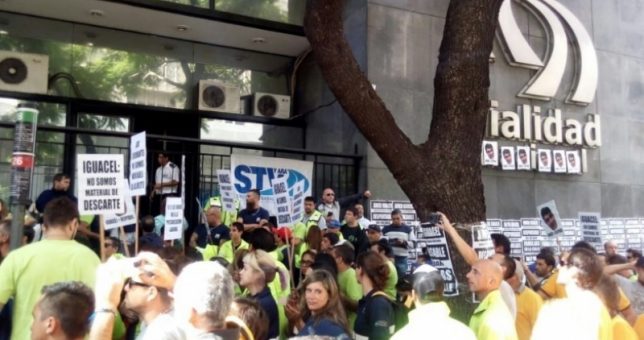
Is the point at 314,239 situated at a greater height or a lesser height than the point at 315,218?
lesser

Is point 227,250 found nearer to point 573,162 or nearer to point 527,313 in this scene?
point 527,313

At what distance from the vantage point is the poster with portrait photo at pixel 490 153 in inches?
548

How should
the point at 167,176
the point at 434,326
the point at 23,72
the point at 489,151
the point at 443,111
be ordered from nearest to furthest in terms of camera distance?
the point at 434,326 → the point at 443,111 → the point at 167,176 → the point at 23,72 → the point at 489,151

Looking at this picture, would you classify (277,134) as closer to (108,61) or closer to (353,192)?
(353,192)

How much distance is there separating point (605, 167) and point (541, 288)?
10482 millimetres

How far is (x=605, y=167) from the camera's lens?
625 inches

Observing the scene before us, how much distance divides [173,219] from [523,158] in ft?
30.1

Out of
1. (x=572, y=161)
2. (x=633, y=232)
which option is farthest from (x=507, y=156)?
(x=633, y=232)

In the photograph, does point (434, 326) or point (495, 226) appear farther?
point (495, 226)

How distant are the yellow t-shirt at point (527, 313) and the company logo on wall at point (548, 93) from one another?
28.3ft

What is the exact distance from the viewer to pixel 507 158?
1427 cm

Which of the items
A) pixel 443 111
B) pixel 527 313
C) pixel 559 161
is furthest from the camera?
pixel 559 161

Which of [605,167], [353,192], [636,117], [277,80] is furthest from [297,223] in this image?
[636,117]

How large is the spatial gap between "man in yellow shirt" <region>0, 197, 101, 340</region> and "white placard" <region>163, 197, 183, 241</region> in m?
3.39
